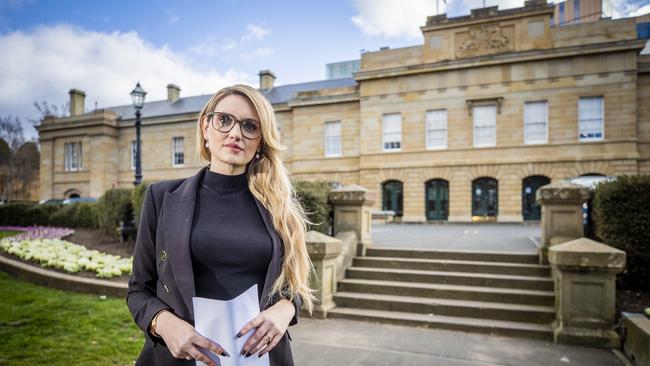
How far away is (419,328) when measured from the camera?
643 centimetres

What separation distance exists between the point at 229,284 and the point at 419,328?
5.37 metres

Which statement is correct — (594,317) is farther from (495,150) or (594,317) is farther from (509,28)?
(509,28)

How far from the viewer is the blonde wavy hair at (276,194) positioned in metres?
1.93

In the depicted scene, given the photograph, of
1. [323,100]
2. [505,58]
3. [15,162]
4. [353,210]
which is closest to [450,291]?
[353,210]

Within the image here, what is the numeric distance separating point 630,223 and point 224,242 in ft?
25.5

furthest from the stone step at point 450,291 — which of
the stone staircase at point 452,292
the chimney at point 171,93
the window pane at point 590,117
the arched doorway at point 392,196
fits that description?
the chimney at point 171,93

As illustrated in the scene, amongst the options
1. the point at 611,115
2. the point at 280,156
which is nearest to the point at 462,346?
the point at 280,156

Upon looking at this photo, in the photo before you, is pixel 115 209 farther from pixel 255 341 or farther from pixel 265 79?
pixel 265 79

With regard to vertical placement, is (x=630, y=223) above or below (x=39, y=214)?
above

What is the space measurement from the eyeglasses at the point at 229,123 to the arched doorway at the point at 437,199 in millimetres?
24752

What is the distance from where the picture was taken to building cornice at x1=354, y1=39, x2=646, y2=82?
22.2 metres

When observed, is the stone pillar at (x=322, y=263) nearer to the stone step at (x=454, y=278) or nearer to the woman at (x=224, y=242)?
the stone step at (x=454, y=278)

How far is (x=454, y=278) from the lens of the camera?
25.0ft

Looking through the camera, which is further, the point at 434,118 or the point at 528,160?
the point at 434,118
